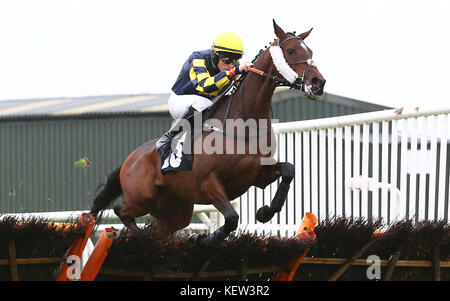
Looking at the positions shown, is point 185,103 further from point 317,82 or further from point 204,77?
point 317,82

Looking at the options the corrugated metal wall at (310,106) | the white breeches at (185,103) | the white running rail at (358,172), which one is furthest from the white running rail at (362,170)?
the corrugated metal wall at (310,106)

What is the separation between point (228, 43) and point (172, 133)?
28.0 inches

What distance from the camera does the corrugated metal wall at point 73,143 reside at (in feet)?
48.6

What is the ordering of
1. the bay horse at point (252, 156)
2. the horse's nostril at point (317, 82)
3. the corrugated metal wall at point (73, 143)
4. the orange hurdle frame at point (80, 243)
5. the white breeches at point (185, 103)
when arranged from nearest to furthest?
the orange hurdle frame at point (80, 243) < the horse's nostril at point (317, 82) < the bay horse at point (252, 156) < the white breeches at point (185, 103) < the corrugated metal wall at point (73, 143)

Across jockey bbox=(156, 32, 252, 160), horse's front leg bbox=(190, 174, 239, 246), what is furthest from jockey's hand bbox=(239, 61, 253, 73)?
horse's front leg bbox=(190, 174, 239, 246)

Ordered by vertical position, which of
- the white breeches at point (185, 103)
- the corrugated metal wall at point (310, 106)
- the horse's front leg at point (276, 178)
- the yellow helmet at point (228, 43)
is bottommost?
the corrugated metal wall at point (310, 106)

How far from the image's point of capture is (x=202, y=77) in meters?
5.49

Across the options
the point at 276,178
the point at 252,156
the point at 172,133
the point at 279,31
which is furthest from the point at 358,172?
the point at 172,133

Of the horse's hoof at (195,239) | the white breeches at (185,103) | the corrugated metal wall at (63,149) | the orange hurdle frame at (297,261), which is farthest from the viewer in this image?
the corrugated metal wall at (63,149)

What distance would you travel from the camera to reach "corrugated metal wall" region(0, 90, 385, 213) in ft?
48.6

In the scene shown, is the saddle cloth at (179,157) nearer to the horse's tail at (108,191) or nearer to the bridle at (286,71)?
the bridle at (286,71)

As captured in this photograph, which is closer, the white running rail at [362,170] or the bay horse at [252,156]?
the bay horse at [252,156]

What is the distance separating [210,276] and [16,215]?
3.32 feet
